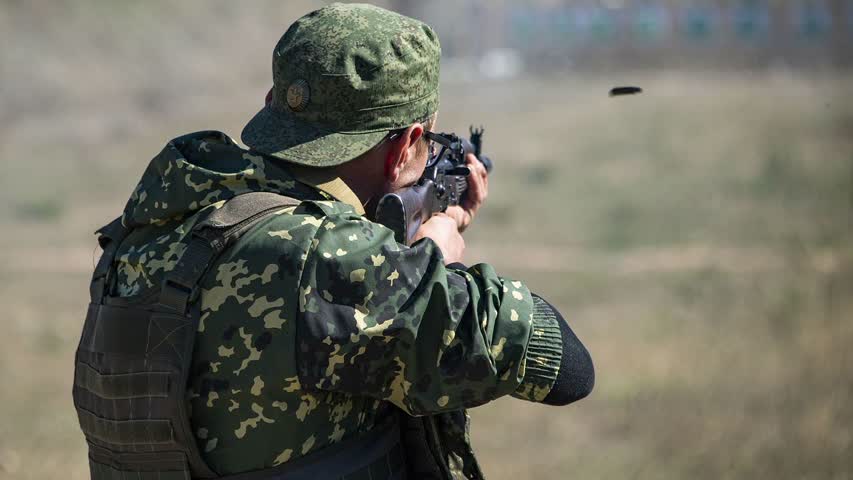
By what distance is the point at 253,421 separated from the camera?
2146 millimetres

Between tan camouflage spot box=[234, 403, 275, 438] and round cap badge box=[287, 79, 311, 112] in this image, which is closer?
tan camouflage spot box=[234, 403, 275, 438]

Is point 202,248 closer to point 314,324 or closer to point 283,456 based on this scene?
point 314,324

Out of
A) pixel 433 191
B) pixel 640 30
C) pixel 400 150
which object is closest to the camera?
pixel 400 150

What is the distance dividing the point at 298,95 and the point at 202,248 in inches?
17.4

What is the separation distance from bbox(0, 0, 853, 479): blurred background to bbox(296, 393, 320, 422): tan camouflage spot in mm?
3794

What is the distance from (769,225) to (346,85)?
44.0 feet

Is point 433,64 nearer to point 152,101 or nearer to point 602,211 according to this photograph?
point 602,211

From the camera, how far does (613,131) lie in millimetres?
21203

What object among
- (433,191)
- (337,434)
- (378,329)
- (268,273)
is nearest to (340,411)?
(337,434)

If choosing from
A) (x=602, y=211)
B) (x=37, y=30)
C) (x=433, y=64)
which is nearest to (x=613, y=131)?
(x=602, y=211)

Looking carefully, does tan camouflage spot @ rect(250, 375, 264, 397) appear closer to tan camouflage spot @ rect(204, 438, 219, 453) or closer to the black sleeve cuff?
tan camouflage spot @ rect(204, 438, 219, 453)

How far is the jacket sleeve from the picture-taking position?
2.09 metres

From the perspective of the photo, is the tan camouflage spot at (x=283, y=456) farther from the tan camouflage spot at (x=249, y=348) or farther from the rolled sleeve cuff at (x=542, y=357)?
the rolled sleeve cuff at (x=542, y=357)

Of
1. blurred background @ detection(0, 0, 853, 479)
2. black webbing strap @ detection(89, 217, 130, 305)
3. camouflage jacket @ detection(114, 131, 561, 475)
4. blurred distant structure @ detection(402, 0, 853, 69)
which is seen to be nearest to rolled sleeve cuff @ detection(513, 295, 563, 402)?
camouflage jacket @ detection(114, 131, 561, 475)
